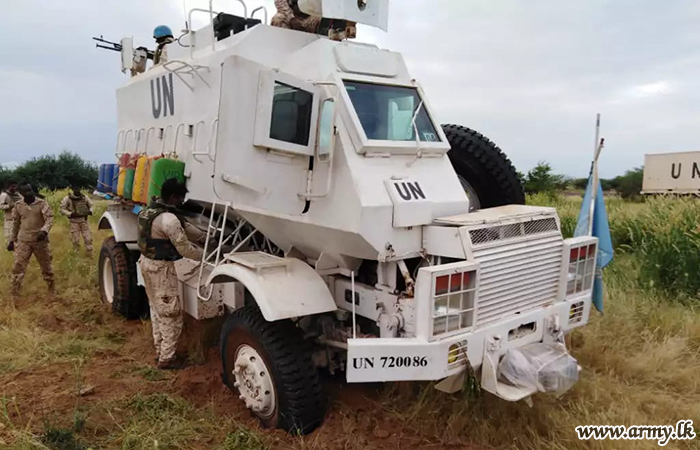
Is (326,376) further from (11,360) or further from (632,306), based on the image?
(632,306)

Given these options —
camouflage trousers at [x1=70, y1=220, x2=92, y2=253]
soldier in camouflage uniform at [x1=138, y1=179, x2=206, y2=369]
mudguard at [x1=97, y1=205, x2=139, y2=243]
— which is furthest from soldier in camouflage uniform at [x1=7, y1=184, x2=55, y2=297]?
soldier in camouflage uniform at [x1=138, y1=179, x2=206, y2=369]

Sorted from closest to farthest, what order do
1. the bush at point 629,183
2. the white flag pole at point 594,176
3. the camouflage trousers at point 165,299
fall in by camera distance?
the white flag pole at point 594,176
the camouflage trousers at point 165,299
the bush at point 629,183

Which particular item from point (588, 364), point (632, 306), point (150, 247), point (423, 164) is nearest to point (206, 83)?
point (150, 247)

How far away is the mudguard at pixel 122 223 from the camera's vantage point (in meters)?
6.58

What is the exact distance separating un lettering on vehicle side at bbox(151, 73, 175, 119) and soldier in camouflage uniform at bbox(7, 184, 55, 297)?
2960 mm

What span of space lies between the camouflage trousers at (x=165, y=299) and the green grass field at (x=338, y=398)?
0.31 meters

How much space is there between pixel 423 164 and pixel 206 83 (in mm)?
2135

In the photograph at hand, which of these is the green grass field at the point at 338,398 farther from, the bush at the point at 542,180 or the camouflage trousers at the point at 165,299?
the bush at the point at 542,180

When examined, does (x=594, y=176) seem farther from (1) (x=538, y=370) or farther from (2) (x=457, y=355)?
(2) (x=457, y=355)

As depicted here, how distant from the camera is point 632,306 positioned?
6.28m

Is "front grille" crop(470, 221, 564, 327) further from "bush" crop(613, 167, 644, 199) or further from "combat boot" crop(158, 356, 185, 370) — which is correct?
"bush" crop(613, 167, 644, 199)

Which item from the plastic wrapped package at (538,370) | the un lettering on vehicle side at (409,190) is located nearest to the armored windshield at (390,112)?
the un lettering on vehicle side at (409,190)

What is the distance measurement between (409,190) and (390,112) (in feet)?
2.67

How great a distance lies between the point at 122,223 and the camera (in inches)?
265
